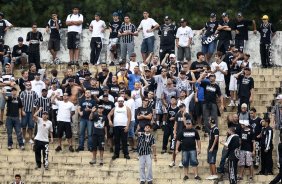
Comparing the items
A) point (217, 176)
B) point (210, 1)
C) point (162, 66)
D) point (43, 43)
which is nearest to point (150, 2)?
point (210, 1)

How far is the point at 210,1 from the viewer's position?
52594 millimetres

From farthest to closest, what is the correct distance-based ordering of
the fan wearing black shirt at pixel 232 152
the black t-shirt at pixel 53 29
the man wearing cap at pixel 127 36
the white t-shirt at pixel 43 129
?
the black t-shirt at pixel 53 29
the man wearing cap at pixel 127 36
the white t-shirt at pixel 43 129
the fan wearing black shirt at pixel 232 152

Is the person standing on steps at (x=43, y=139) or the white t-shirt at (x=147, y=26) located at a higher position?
the white t-shirt at (x=147, y=26)

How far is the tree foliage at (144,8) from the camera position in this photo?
5266 cm

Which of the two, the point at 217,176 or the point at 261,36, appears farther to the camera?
the point at 261,36

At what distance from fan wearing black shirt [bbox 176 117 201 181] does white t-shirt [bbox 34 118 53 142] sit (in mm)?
3872

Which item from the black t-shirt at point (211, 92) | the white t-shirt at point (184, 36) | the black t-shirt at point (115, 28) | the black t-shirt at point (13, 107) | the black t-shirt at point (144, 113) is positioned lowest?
the black t-shirt at point (144, 113)

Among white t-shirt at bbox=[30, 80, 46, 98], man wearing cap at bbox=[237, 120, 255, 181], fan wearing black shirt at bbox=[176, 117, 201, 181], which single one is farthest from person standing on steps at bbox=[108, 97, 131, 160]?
man wearing cap at bbox=[237, 120, 255, 181]

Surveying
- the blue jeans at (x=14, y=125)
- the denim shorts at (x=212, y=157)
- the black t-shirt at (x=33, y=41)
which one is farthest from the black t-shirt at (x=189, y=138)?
the black t-shirt at (x=33, y=41)

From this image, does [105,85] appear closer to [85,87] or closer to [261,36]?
[85,87]

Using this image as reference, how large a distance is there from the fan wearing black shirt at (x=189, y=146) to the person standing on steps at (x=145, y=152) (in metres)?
0.83

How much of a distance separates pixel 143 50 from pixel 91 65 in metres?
1.76

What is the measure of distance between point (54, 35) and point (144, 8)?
26.9ft

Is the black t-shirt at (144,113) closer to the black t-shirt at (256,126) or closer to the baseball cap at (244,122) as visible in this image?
the baseball cap at (244,122)
